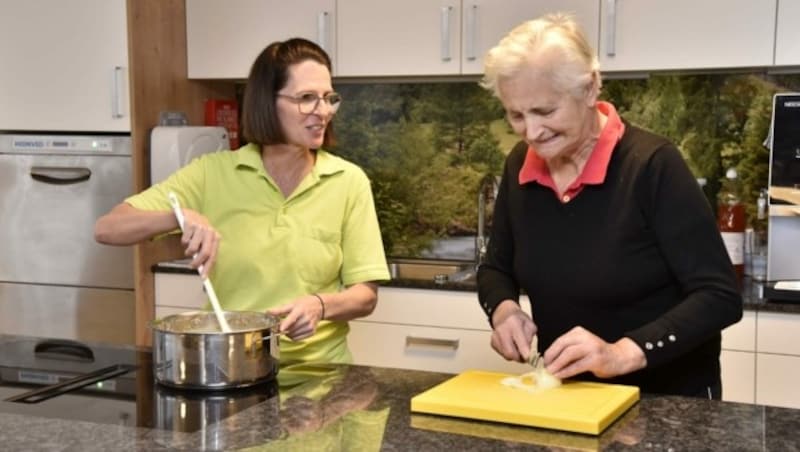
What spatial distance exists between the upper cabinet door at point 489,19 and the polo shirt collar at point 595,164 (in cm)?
117

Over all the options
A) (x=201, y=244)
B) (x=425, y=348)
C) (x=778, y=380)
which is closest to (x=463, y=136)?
(x=425, y=348)

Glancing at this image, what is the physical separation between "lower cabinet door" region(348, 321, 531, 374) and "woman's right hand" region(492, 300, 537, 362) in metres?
1.05

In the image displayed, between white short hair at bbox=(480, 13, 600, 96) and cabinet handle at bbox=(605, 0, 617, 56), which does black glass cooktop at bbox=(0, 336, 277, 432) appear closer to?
white short hair at bbox=(480, 13, 600, 96)

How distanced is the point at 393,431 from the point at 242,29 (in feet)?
7.01

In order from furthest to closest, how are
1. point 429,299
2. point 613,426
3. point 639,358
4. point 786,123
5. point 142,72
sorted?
point 142,72
point 429,299
point 786,123
point 639,358
point 613,426

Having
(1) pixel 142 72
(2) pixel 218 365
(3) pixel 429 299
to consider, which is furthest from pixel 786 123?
(1) pixel 142 72

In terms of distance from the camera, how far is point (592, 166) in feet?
5.19

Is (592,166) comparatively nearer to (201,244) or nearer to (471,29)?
(201,244)

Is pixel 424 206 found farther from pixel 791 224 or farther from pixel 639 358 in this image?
pixel 639 358

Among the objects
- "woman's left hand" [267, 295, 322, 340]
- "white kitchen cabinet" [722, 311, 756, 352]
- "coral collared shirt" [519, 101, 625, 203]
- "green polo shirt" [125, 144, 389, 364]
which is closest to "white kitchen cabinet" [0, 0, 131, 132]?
"green polo shirt" [125, 144, 389, 364]

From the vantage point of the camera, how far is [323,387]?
151 centimetres

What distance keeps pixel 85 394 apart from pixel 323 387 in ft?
1.21

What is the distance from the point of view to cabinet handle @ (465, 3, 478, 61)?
2818 millimetres

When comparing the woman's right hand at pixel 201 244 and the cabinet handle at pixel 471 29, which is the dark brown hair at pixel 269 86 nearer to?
the woman's right hand at pixel 201 244
